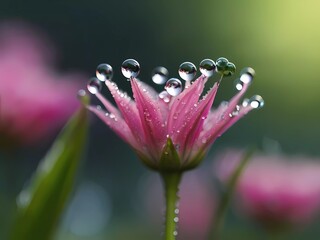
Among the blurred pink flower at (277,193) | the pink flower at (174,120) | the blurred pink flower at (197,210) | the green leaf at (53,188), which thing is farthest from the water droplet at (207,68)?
the blurred pink flower at (197,210)

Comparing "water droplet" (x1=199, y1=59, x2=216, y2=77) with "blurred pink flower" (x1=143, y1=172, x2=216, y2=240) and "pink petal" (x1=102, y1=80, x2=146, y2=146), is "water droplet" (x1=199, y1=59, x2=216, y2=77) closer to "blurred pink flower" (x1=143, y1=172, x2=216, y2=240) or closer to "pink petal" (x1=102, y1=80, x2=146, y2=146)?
"pink petal" (x1=102, y1=80, x2=146, y2=146)

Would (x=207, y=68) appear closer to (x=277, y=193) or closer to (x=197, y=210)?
(x=277, y=193)

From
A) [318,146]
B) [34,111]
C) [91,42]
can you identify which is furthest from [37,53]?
[91,42]

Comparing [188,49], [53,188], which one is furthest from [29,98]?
[188,49]

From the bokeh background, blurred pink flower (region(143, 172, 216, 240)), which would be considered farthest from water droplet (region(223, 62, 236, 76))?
the bokeh background

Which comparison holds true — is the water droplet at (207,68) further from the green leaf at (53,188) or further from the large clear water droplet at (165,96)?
the green leaf at (53,188)

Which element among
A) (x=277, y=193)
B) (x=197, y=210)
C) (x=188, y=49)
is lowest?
(x=188, y=49)
